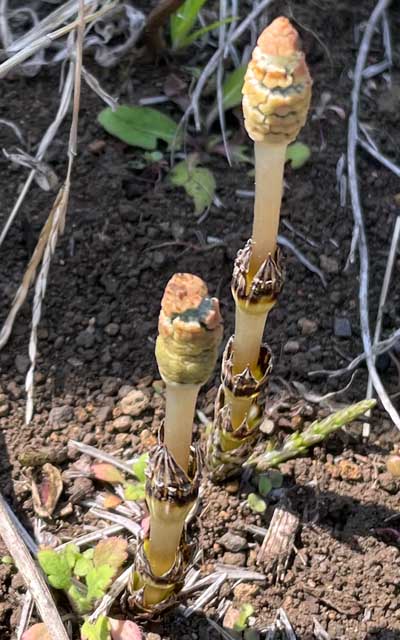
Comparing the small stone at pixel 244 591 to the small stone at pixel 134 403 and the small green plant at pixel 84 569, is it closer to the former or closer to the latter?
the small green plant at pixel 84 569

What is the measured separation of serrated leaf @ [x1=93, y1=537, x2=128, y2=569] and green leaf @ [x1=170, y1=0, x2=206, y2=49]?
142cm

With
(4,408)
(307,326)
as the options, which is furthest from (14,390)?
(307,326)

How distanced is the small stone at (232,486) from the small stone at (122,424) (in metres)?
0.25

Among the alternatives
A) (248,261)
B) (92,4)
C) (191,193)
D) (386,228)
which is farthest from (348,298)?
(92,4)

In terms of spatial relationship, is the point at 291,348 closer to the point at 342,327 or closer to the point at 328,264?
the point at 342,327

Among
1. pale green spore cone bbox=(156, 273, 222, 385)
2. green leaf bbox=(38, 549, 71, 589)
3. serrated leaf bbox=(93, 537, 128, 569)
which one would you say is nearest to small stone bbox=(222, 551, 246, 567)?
serrated leaf bbox=(93, 537, 128, 569)

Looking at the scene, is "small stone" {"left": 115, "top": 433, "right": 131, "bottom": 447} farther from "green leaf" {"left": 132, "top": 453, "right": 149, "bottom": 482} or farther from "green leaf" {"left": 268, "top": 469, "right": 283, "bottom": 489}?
"green leaf" {"left": 268, "top": 469, "right": 283, "bottom": 489}

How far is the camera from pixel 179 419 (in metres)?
1.24

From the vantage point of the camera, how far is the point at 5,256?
7.00 feet

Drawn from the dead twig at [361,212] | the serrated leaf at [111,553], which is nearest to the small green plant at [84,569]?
the serrated leaf at [111,553]

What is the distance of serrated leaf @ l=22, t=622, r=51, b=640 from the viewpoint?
151cm

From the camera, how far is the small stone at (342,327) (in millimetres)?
2088

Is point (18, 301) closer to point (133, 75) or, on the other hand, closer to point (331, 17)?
point (133, 75)

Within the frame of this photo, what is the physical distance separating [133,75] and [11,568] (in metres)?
1.42
